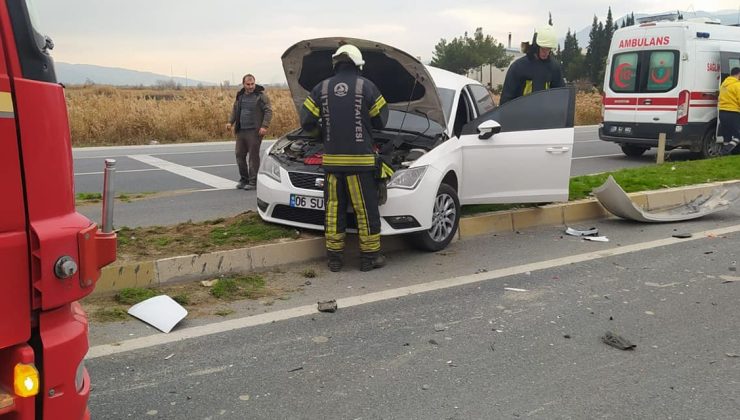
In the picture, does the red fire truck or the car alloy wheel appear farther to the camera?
the car alloy wheel

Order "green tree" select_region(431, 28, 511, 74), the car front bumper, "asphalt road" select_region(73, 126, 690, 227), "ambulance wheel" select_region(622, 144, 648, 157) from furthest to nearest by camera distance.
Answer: "green tree" select_region(431, 28, 511, 74)
"ambulance wheel" select_region(622, 144, 648, 157)
"asphalt road" select_region(73, 126, 690, 227)
the car front bumper

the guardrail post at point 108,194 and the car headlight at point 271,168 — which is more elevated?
the guardrail post at point 108,194

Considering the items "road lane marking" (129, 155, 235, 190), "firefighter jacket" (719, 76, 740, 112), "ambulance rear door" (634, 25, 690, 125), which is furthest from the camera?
"ambulance rear door" (634, 25, 690, 125)

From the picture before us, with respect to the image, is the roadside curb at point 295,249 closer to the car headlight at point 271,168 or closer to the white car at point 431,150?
the white car at point 431,150

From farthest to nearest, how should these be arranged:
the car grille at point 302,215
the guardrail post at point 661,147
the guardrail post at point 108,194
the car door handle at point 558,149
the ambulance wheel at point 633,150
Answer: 1. the ambulance wheel at point 633,150
2. the guardrail post at point 661,147
3. the car door handle at point 558,149
4. the car grille at point 302,215
5. the guardrail post at point 108,194

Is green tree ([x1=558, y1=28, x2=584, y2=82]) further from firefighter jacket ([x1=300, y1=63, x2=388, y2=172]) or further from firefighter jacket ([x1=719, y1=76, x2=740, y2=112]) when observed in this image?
firefighter jacket ([x1=300, y1=63, x2=388, y2=172])

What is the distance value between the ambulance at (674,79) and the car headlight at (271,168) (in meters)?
9.94

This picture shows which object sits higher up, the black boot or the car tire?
the car tire

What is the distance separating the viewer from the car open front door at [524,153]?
684 cm

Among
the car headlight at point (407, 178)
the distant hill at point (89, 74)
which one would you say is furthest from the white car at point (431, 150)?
the distant hill at point (89, 74)

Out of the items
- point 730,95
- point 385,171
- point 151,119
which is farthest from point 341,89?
point 151,119

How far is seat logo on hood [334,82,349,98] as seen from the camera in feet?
17.9

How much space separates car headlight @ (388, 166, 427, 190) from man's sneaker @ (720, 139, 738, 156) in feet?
33.7

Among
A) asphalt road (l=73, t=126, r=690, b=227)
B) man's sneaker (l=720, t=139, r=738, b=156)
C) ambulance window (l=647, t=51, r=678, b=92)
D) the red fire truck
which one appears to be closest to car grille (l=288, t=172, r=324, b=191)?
asphalt road (l=73, t=126, r=690, b=227)
